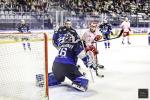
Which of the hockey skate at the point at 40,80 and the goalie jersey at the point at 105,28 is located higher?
the goalie jersey at the point at 105,28

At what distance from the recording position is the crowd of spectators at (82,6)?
15.1 m

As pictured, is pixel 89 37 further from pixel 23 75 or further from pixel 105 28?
pixel 105 28

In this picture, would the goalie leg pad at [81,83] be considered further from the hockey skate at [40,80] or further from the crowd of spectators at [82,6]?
the crowd of spectators at [82,6]

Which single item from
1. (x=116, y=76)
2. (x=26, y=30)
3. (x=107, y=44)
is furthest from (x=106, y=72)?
(x=107, y=44)

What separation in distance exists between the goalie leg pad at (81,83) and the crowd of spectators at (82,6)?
26.6 feet

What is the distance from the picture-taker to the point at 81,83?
683 centimetres

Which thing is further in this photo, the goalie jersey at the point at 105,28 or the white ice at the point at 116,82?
the goalie jersey at the point at 105,28

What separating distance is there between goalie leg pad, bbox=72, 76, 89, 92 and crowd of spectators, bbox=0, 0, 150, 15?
8.09m

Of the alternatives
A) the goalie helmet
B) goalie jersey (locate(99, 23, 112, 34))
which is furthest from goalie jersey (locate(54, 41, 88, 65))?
goalie jersey (locate(99, 23, 112, 34))

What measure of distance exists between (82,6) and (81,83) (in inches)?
443

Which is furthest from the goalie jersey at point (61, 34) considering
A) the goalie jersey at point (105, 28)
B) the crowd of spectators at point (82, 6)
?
the crowd of spectators at point (82, 6)

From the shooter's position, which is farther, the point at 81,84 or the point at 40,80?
the point at 81,84

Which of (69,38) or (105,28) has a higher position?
(69,38)

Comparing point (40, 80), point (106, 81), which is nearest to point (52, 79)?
point (40, 80)
